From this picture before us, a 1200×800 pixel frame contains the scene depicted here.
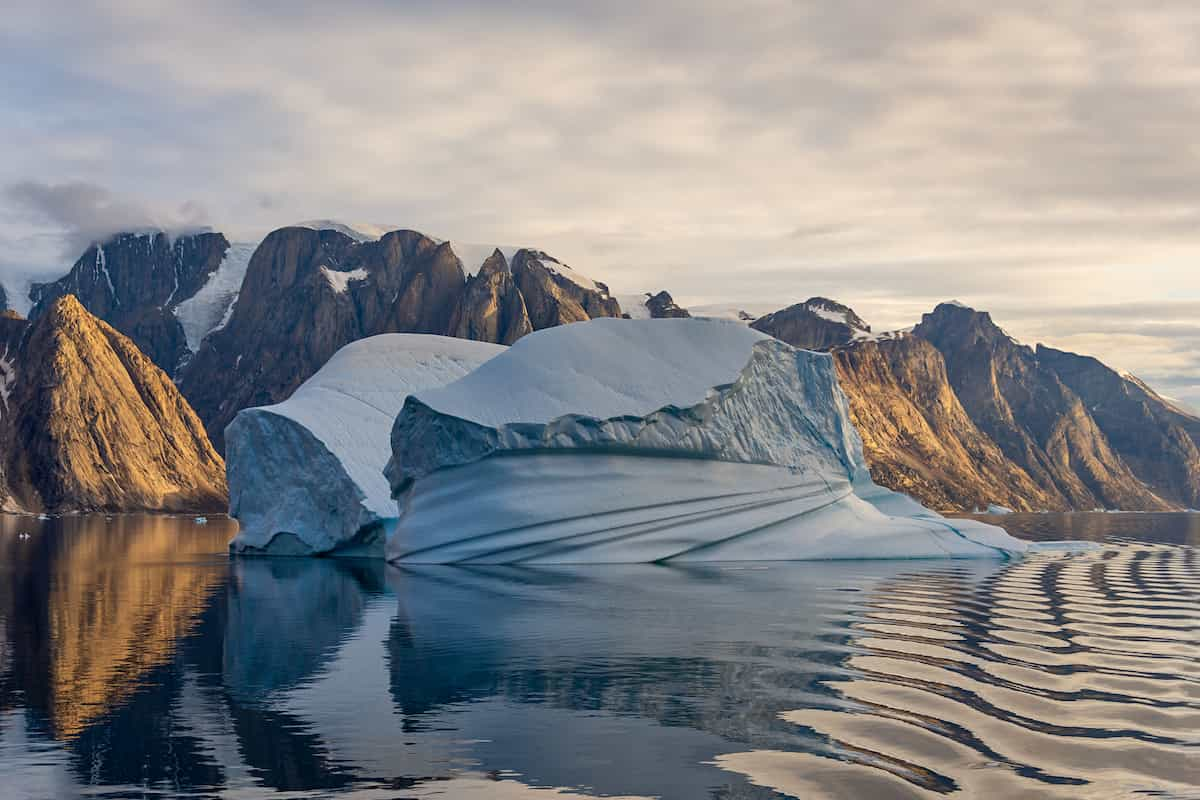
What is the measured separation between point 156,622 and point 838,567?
18.2 m

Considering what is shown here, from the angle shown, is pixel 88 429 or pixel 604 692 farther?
pixel 88 429

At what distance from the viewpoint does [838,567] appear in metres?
32.4

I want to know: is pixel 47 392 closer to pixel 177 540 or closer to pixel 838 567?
pixel 177 540

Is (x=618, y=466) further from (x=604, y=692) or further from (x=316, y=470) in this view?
(x=604, y=692)

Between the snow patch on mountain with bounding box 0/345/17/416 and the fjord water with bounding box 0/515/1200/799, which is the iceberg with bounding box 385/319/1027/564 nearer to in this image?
the fjord water with bounding box 0/515/1200/799

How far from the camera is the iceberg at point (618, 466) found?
32062 mm

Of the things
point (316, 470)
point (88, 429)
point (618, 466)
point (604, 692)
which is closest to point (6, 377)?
point (88, 429)

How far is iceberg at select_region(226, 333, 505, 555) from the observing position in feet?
124

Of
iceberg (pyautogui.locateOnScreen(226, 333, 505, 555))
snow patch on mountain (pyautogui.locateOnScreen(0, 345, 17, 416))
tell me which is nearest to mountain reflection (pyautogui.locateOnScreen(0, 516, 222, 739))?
iceberg (pyautogui.locateOnScreen(226, 333, 505, 555))

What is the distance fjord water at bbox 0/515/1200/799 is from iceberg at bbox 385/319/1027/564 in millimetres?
6305

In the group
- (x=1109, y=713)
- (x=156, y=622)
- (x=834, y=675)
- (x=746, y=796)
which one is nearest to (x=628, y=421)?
(x=156, y=622)

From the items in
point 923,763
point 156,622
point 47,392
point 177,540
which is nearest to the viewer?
point 923,763

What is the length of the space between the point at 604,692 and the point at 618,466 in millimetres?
19171

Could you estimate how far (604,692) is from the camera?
44.5 ft
